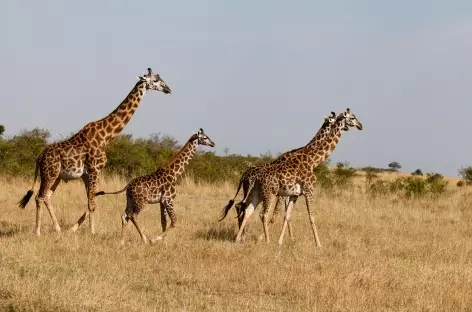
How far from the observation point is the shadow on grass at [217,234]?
44.4 ft

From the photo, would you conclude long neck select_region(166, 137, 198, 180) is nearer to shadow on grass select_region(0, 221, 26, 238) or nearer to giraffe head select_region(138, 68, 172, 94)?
giraffe head select_region(138, 68, 172, 94)

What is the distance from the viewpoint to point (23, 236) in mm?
12172

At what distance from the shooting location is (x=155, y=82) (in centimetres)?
1398

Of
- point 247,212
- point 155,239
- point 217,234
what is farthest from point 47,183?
point 247,212

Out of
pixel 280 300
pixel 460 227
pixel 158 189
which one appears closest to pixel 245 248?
pixel 158 189

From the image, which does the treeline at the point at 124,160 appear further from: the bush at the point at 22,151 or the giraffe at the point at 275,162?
the giraffe at the point at 275,162

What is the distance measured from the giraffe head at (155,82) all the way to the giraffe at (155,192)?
1240 mm

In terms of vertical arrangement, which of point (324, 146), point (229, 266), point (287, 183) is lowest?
point (229, 266)

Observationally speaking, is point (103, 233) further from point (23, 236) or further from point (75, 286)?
point (75, 286)

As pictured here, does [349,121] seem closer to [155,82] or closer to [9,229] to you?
[155,82]

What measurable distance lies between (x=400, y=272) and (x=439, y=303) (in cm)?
167

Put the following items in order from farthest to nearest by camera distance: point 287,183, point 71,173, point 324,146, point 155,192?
point 324,146, point 287,183, point 71,173, point 155,192

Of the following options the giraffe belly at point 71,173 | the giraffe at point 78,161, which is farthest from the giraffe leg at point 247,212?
the giraffe belly at point 71,173

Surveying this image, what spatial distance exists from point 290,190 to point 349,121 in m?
1.98
